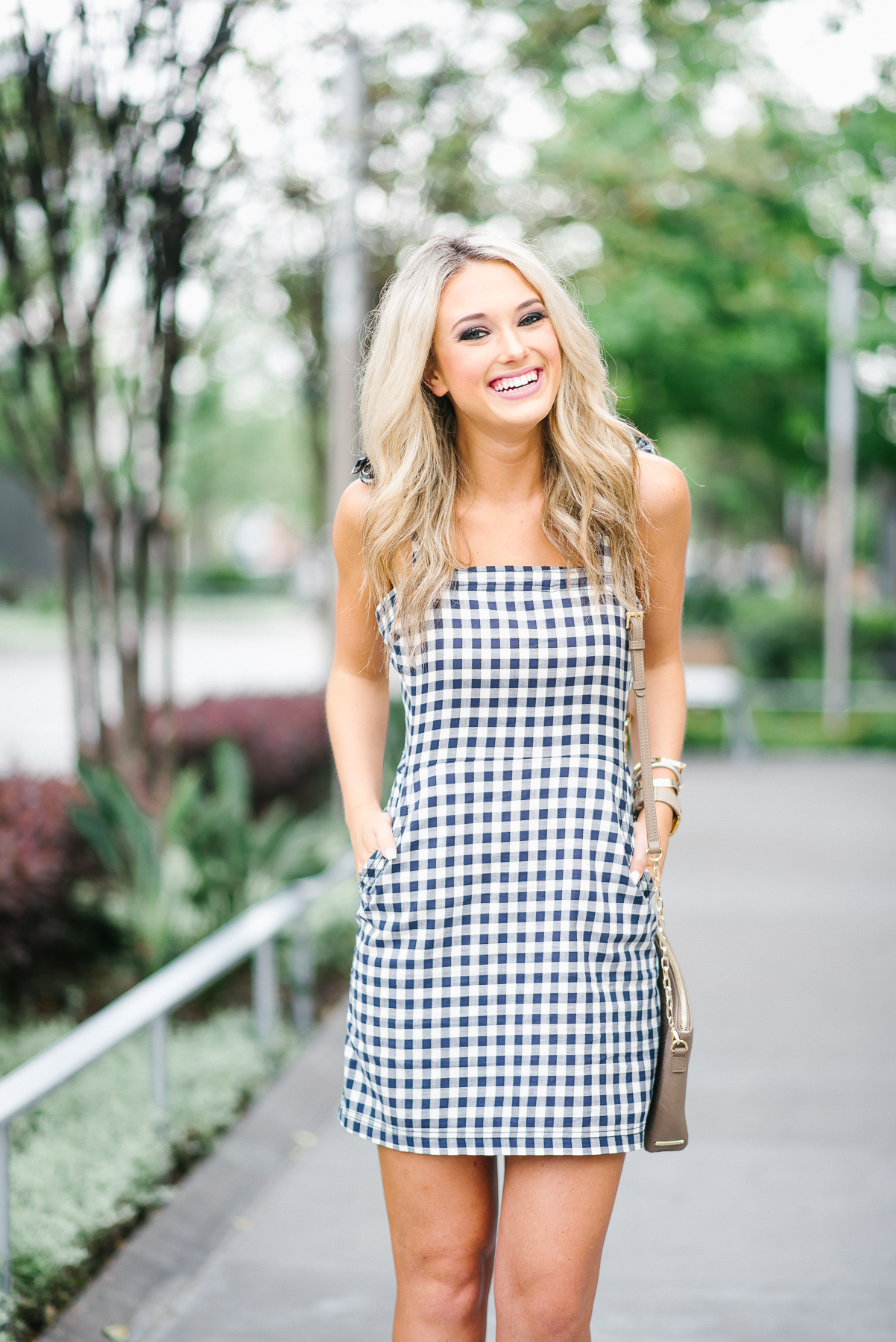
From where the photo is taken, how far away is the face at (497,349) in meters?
2.18

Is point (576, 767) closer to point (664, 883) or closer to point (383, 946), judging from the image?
point (383, 946)

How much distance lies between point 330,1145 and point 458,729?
2.53 meters

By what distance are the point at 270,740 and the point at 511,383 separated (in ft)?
19.7

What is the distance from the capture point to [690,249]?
12.7m

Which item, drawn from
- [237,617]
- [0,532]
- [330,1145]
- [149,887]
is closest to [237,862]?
[149,887]

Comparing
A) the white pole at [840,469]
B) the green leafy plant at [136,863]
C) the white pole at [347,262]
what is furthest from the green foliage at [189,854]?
the white pole at [840,469]

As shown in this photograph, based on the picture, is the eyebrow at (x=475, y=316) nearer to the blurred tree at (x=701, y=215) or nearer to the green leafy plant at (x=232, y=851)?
the green leafy plant at (x=232, y=851)

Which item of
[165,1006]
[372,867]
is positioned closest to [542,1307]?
[372,867]

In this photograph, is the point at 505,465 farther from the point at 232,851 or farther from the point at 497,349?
the point at 232,851

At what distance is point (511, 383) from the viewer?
2.19 m

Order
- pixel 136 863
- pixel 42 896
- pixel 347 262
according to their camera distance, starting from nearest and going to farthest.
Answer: pixel 42 896 → pixel 136 863 → pixel 347 262

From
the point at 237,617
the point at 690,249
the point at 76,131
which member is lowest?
the point at 237,617

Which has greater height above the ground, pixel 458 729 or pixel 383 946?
pixel 458 729

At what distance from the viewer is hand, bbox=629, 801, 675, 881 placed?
2.14 m
